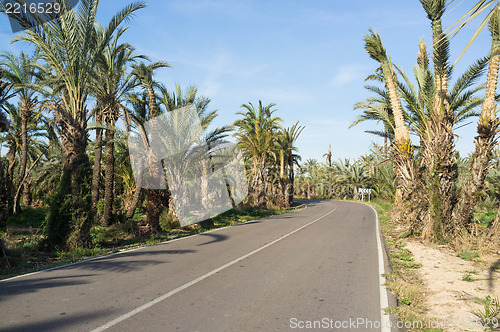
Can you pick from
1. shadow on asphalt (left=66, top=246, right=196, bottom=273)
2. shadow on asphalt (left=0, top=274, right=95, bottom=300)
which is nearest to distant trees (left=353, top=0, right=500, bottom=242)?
shadow on asphalt (left=66, top=246, right=196, bottom=273)

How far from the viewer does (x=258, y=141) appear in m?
29.5

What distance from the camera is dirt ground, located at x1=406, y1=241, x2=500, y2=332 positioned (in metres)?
4.90

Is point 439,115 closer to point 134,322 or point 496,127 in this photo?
point 496,127

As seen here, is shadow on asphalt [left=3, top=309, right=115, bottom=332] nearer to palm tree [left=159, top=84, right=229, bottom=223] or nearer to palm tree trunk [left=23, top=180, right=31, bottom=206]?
palm tree [left=159, top=84, right=229, bottom=223]

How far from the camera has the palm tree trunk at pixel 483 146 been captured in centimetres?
1045

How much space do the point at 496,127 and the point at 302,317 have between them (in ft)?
31.9

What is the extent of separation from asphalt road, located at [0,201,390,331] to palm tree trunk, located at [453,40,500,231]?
3.75m

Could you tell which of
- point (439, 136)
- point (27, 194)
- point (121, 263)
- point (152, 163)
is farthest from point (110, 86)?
point (27, 194)

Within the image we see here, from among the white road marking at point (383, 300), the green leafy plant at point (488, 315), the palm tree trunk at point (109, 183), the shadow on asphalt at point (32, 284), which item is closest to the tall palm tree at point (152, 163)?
the palm tree trunk at point (109, 183)

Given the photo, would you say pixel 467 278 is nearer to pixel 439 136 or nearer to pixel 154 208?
pixel 439 136

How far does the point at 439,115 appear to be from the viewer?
11609mm

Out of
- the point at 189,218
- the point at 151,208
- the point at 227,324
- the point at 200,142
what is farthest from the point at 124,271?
the point at 200,142

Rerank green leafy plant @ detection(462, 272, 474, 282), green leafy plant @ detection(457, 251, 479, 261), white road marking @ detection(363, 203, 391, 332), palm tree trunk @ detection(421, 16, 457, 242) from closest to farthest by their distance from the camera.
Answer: white road marking @ detection(363, 203, 391, 332) → green leafy plant @ detection(462, 272, 474, 282) → green leafy plant @ detection(457, 251, 479, 261) → palm tree trunk @ detection(421, 16, 457, 242)

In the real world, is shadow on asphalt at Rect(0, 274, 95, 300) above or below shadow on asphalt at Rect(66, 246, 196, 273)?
above
